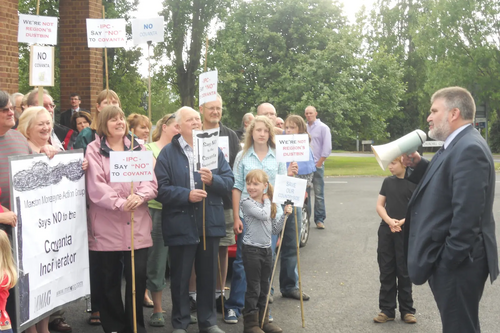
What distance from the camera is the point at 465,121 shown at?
4.45 meters

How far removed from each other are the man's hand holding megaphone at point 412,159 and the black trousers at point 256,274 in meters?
1.75

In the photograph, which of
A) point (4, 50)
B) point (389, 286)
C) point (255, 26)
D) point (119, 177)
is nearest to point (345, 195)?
point (4, 50)

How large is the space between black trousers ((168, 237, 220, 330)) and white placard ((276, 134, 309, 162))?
114 cm

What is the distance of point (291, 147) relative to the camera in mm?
6512

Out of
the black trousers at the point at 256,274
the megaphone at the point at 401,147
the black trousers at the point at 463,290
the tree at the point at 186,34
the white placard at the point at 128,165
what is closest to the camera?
the black trousers at the point at 463,290

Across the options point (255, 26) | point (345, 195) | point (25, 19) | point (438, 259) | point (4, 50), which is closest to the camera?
point (438, 259)

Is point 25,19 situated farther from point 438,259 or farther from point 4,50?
point 438,259

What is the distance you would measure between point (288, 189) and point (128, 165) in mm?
1590

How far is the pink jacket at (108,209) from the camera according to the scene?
18.6ft

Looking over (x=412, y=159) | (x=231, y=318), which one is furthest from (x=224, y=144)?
(x=412, y=159)

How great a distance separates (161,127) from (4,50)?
4.57 m

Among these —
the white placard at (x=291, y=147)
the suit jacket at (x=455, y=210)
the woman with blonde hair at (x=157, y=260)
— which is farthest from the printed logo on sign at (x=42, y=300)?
the suit jacket at (x=455, y=210)

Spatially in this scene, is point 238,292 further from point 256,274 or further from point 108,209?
point 108,209

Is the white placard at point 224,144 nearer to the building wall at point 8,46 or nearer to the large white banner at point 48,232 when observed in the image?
the large white banner at point 48,232
